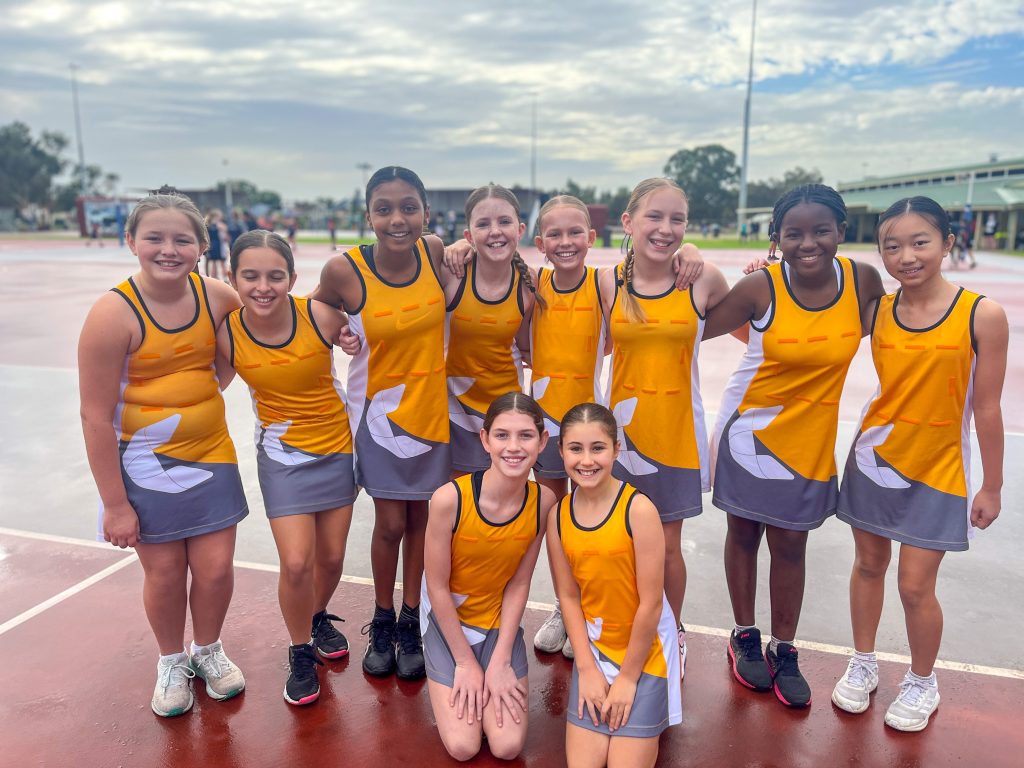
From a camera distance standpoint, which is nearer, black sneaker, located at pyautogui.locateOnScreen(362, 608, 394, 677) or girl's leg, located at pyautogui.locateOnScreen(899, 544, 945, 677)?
girl's leg, located at pyautogui.locateOnScreen(899, 544, 945, 677)

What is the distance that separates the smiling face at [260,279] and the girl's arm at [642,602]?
1.63 meters

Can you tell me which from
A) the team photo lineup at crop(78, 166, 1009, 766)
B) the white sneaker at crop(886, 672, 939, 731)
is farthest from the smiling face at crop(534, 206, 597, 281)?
the white sneaker at crop(886, 672, 939, 731)

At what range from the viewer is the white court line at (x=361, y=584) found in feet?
10.5

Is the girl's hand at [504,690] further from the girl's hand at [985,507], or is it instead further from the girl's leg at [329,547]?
the girl's hand at [985,507]

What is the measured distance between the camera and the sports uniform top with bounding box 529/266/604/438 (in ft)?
10.4

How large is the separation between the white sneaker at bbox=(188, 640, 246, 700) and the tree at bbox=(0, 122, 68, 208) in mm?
79958

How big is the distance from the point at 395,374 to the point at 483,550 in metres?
0.84

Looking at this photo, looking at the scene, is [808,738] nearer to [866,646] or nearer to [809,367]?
[866,646]

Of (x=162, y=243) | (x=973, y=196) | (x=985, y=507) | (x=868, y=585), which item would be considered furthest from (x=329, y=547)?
(x=973, y=196)

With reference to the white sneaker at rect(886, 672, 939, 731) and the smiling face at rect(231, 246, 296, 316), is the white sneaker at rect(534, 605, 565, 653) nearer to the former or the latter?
the white sneaker at rect(886, 672, 939, 731)

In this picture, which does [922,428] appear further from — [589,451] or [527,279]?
[527,279]

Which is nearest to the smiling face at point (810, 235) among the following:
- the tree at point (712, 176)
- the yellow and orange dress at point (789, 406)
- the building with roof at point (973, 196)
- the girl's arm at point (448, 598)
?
the yellow and orange dress at point (789, 406)

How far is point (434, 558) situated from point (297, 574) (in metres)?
0.59

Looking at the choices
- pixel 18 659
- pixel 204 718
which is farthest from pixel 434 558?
pixel 18 659
